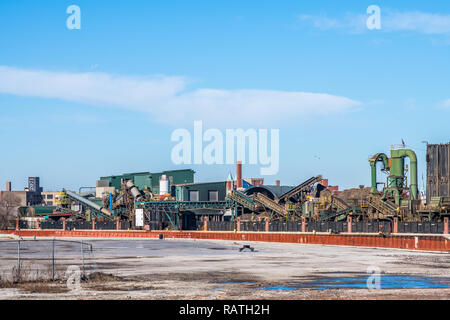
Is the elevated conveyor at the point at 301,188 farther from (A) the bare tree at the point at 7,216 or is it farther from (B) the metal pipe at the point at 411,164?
(A) the bare tree at the point at 7,216

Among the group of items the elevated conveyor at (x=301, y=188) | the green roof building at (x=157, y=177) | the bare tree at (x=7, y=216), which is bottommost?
the bare tree at (x=7, y=216)

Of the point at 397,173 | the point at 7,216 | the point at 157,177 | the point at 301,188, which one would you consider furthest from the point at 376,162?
the point at 7,216

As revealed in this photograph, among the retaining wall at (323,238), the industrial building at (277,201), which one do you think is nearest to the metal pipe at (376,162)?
the industrial building at (277,201)

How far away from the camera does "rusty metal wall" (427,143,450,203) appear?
276 feet

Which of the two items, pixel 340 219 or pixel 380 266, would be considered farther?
pixel 340 219

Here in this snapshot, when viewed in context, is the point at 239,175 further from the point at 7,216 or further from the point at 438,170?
the point at 438,170

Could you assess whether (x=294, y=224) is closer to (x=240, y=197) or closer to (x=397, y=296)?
(x=240, y=197)

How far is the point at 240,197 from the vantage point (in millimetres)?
107312

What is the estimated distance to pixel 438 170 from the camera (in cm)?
8531

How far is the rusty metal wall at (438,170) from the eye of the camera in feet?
276

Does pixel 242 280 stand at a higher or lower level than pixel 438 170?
lower
